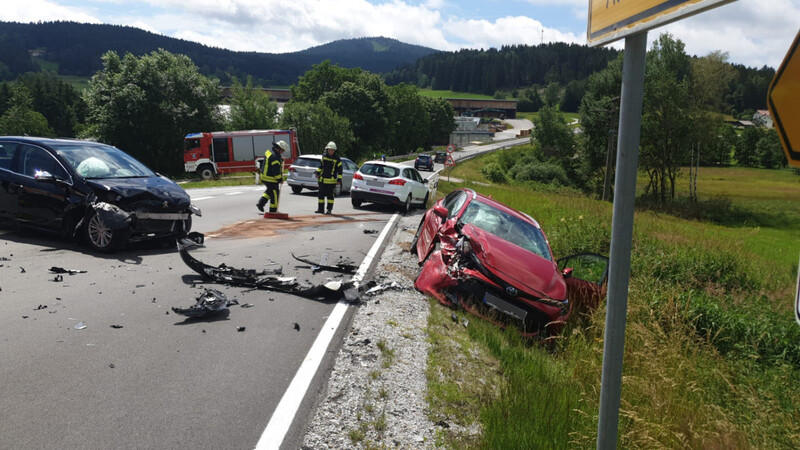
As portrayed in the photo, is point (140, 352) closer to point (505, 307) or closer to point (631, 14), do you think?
point (505, 307)

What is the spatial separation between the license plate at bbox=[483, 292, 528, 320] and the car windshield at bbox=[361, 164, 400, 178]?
36.9ft

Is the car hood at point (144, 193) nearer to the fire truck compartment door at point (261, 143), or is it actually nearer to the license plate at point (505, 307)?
the license plate at point (505, 307)

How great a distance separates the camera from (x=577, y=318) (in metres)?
7.50

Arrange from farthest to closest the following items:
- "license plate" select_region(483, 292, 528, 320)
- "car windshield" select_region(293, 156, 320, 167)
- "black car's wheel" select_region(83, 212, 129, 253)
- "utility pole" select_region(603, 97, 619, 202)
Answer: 1. "utility pole" select_region(603, 97, 619, 202)
2. "car windshield" select_region(293, 156, 320, 167)
3. "black car's wheel" select_region(83, 212, 129, 253)
4. "license plate" select_region(483, 292, 528, 320)

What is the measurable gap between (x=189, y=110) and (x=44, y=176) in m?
48.2

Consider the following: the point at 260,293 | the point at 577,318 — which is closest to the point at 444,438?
the point at 260,293

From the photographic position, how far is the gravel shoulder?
141 inches

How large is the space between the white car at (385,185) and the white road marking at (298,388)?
422 inches

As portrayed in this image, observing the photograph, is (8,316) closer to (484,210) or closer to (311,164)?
(484,210)

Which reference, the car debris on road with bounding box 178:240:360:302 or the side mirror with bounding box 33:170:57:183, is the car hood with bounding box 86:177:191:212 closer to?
the side mirror with bounding box 33:170:57:183

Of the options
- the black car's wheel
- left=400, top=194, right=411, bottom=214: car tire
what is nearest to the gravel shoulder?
the black car's wheel

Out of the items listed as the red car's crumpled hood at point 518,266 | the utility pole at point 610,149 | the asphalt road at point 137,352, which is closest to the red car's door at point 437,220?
the red car's crumpled hood at point 518,266

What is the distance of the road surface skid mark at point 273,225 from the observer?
36.3 ft

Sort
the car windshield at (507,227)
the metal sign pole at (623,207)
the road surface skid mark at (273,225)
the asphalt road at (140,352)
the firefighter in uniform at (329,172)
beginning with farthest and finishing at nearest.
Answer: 1. the firefighter in uniform at (329,172)
2. the road surface skid mark at (273,225)
3. the car windshield at (507,227)
4. the asphalt road at (140,352)
5. the metal sign pole at (623,207)
